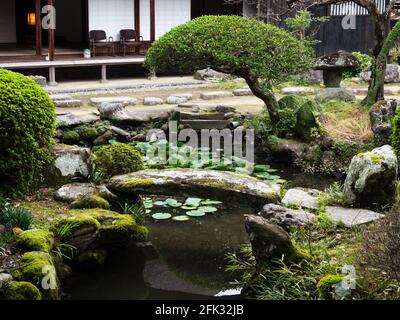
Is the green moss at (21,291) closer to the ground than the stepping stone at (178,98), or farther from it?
closer to the ground

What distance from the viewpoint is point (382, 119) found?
1364 centimetres

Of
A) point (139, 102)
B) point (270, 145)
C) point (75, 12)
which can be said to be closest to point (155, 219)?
point (270, 145)

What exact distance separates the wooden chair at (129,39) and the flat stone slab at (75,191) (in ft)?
41.7

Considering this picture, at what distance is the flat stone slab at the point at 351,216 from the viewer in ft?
28.5

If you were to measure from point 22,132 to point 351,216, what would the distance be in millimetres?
4522

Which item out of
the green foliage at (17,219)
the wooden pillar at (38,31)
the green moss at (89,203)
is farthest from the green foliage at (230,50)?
the wooden pillar at (38,31)

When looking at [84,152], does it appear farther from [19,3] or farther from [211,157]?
[19,3]

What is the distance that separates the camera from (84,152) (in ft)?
34.6

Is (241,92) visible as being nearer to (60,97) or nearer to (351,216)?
(60,97)

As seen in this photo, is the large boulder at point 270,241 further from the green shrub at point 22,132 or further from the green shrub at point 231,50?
the green shrub at point 231,50

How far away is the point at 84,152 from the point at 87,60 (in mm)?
11298

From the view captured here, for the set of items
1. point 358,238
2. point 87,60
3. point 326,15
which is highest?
point 326,15

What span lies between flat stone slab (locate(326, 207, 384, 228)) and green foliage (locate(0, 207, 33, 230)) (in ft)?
12.4

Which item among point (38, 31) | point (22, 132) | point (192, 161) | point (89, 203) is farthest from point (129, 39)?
point (89, 203)
